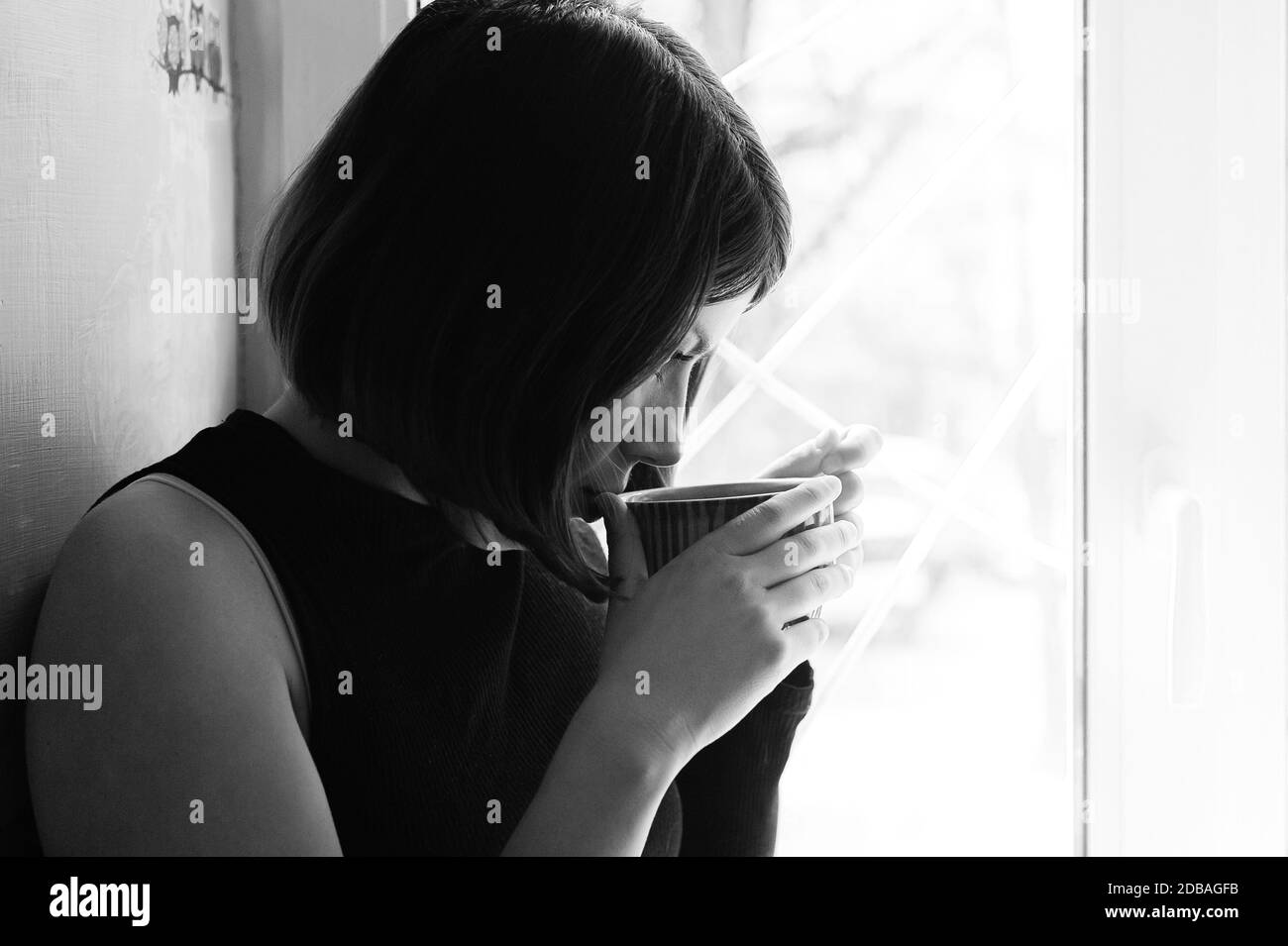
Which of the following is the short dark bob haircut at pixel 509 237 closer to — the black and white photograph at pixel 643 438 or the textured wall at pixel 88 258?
the black and white photograph at pixel 643 438

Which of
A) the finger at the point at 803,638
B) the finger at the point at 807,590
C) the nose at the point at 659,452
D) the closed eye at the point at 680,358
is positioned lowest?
the finger at the point at 803,638

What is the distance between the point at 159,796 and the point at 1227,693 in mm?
795

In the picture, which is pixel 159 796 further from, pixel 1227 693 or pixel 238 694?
pixel 1227 693

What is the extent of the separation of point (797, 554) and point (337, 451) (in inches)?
11.5

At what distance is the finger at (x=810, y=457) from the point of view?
71 centimetres

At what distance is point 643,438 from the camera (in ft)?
1.96

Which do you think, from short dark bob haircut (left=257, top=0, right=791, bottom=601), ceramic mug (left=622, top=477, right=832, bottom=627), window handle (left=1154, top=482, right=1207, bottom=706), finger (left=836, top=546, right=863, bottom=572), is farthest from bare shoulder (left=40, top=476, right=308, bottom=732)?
window handle (left=1154, top=482, right=1207, bottom=706)

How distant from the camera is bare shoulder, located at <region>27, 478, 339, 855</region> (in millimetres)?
448

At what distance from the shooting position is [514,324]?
0.53 metres

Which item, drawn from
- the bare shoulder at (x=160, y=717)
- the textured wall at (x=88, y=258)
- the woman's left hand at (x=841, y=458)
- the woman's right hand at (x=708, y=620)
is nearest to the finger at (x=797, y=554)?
the woman's right hand at (x=708, y=620)

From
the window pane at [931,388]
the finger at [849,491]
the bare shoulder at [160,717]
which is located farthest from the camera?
the window pane at [931,388]

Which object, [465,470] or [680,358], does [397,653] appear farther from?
[680,358]

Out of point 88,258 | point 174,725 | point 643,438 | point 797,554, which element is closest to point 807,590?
point 797,554
